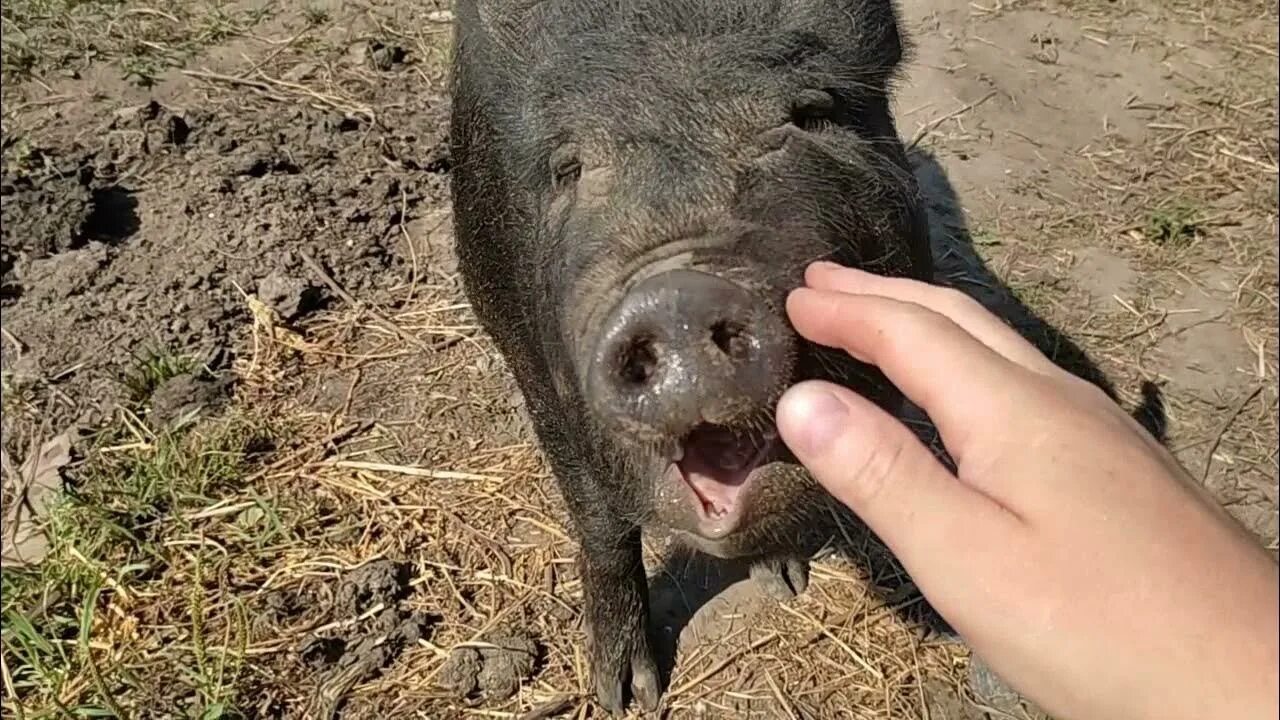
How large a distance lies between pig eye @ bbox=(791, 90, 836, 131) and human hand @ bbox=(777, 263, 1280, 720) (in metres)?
0.88

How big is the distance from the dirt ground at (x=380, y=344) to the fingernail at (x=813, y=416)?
2080mm

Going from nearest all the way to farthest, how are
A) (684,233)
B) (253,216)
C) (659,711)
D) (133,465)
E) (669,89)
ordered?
(684,233), (669,89), (659,711), (133,465), (253,216)

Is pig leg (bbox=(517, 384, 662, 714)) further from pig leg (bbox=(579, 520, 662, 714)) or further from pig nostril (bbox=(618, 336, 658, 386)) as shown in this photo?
pig nostril (bbox=(618, 336, 658, 386))

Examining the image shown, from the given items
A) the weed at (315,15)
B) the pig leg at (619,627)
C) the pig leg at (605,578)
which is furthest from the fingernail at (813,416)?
the weed at (315,15)

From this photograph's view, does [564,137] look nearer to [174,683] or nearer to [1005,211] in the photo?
[174,683]

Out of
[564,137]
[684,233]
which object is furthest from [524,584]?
[684,233]

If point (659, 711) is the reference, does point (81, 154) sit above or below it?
above

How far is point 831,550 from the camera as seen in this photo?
374cm

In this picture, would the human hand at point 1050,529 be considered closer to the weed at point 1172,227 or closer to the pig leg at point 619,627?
the pig leg at point 619,627

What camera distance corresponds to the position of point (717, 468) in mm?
1971

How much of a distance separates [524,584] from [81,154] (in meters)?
2.80

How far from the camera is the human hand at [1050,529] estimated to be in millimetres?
1184

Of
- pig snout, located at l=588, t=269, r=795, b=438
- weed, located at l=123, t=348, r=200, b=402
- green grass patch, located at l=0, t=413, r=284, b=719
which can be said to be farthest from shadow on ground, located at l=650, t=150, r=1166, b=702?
weed, located at l=123, t=348, r=200, b=402

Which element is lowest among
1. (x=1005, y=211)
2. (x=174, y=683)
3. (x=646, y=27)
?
(x=174, y=683)
